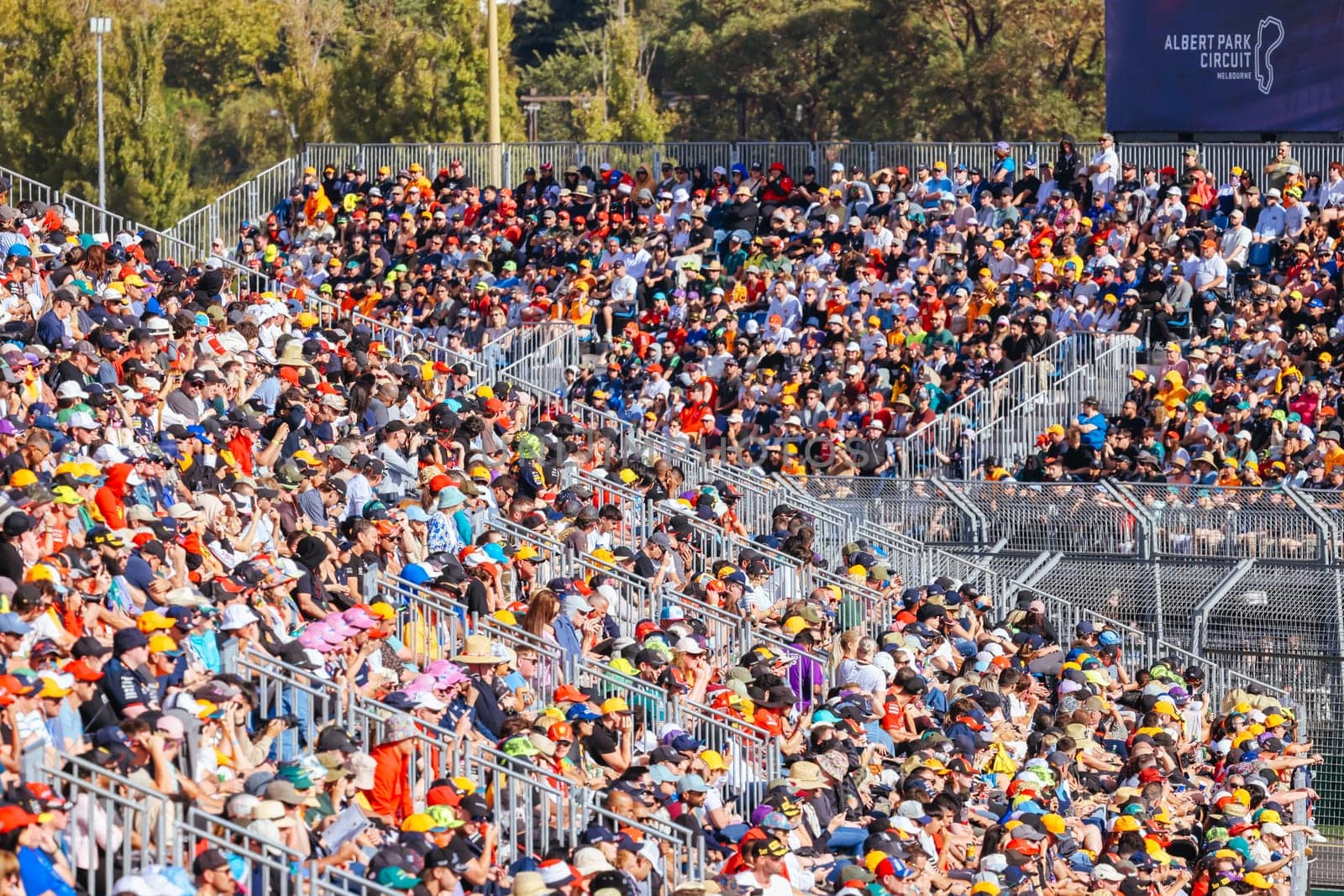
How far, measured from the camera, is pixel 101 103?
58250 mm

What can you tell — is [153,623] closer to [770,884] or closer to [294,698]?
[294,698]

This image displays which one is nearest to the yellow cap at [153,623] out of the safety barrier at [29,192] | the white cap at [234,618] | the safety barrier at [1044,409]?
the white cap at [234,618]

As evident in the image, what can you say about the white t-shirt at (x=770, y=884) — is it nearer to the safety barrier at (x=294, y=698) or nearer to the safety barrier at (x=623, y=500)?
the safety barrier at (x=294, y=698)

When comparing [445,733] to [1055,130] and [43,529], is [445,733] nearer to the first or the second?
[43,529]

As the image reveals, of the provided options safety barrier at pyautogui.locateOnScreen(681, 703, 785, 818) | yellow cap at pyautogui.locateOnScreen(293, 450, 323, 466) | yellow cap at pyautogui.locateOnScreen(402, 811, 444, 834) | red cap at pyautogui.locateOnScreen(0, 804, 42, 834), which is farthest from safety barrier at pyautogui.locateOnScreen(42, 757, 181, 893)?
yellow cap at pyautogui.locateOnScreen(293, 450, 323, 466)

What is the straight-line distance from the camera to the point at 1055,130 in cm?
6406

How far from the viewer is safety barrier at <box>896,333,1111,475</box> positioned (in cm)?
2947

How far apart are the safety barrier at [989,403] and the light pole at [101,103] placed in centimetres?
2897

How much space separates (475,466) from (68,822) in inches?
389

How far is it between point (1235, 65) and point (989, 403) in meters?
7.17

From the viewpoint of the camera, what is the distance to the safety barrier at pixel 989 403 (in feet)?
96.7

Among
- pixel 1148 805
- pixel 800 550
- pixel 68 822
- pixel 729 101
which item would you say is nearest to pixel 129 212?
pixel 729 101

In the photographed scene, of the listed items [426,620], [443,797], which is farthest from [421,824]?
[426,620]

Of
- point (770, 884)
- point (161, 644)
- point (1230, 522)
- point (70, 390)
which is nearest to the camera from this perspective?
point (161, 644)
